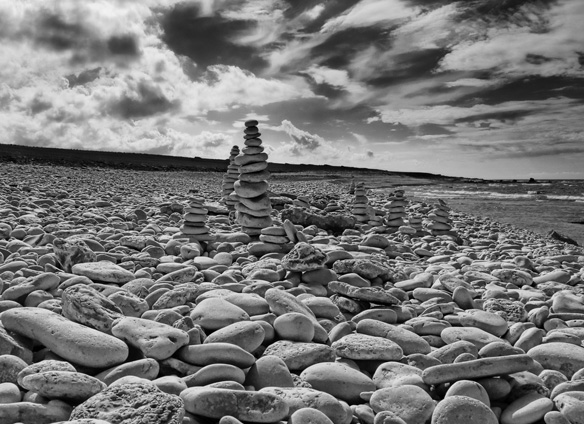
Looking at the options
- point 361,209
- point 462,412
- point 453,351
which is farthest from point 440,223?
point 462,412

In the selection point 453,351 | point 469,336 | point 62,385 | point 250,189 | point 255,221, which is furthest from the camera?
point 250,189

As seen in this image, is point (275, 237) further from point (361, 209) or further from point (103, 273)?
point (361, 209)

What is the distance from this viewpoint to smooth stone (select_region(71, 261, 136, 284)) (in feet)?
12.5

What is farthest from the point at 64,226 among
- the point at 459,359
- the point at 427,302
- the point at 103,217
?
the point at 459,359

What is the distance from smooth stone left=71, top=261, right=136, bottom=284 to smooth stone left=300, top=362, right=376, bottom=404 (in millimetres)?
1986

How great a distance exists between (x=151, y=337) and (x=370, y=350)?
1299mm

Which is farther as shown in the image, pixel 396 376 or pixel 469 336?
pixel 469 336

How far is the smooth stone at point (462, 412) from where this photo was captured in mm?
2172

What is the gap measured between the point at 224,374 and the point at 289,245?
351cm

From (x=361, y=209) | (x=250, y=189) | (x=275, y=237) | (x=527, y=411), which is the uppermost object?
(x=250, y=189)

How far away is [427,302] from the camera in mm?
4000

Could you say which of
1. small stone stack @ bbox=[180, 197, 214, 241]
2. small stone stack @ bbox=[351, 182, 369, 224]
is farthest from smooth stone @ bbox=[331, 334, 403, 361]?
small stone stack @ bbox=[351, 182, 369, 224]

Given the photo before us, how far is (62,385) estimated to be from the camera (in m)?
2.06

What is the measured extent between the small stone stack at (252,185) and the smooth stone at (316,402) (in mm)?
4759
